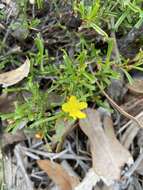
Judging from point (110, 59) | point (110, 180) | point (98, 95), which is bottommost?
point (110, 180)

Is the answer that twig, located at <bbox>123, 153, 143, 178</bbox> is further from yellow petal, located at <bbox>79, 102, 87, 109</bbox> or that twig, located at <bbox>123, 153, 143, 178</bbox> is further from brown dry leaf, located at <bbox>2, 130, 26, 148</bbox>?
brown dry leaf, located at <bbox>2, 130, 26, 148</bbox>

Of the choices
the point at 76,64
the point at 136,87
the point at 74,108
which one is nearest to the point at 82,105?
the point at 74,108

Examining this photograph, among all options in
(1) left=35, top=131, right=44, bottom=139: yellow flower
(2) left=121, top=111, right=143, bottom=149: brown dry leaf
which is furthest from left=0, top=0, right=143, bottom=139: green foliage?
(2) left=121, top=111, right=143, bottom=149: brown dry leaf

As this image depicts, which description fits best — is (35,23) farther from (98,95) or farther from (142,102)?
(142,102)

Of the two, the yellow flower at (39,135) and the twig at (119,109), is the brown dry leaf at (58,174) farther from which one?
the twig at (119,109)

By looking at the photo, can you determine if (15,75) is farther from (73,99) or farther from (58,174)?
(58,174)

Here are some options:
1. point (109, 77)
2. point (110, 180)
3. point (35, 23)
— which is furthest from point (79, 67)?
point (110, 180)

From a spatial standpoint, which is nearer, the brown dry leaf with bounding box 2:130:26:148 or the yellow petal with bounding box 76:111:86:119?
the yellow petal with bounding box 76:111:86:119
